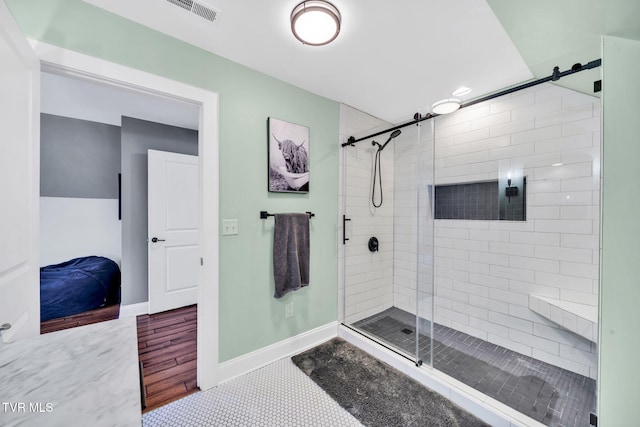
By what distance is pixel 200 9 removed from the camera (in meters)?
1.38

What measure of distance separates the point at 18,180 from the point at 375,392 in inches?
89.8

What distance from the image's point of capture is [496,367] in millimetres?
1970

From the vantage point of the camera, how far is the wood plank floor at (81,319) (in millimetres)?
2551

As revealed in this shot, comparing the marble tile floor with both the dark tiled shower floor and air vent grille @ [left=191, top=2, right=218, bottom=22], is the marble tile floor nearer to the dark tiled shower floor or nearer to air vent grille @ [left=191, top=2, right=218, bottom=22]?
the dark tiled shower floor

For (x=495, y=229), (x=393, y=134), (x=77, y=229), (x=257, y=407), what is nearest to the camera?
(x=257, y=407)

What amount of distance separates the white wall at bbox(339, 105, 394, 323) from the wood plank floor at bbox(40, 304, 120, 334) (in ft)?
9.03

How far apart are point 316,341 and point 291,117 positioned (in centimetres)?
213

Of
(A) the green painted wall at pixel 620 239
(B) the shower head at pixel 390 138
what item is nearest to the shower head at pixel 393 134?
(B) the shower head at pixel 390 138

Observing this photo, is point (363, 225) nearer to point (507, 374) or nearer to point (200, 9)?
point (507, 374)

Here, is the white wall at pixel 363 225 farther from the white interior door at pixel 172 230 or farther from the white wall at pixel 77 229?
the white wall at pixel 77 229

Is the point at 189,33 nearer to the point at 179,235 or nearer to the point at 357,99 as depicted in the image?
the point at 357,99

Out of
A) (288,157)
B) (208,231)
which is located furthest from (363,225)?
(208,231)

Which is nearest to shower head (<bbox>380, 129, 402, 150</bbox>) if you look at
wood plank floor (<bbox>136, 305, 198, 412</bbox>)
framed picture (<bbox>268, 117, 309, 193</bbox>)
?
framed picture (<bbox>268, 117, 309, 193</bbox>)

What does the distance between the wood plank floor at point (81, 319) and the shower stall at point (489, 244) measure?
2.79 meters
